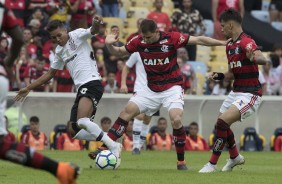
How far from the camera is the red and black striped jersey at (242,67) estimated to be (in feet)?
46.3

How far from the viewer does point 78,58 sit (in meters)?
15.2

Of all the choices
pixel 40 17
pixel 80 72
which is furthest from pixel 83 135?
pixel 40 17

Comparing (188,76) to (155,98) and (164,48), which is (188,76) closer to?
(155,98)

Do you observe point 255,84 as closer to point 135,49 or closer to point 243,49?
point 243,49

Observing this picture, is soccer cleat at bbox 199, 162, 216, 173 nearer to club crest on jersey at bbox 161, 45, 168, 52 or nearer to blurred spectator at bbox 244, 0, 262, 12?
club crest on jersey at bbox 161, 45, 168, 52

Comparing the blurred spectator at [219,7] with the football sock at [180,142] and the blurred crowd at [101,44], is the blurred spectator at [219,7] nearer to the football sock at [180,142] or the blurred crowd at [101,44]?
the blurred crowd at [101,44]

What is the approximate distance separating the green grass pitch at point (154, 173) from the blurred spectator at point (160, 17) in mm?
7832

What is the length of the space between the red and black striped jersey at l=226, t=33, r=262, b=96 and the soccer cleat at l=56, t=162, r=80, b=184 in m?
5.36

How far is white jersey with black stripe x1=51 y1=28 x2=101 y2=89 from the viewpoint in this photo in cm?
1511

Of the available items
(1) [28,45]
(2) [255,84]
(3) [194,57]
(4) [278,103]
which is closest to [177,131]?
(2) [255,84]

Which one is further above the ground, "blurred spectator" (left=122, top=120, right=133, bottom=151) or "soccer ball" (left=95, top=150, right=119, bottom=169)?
"soccer ball" (left=95, top=150, right=119, bottom=169)

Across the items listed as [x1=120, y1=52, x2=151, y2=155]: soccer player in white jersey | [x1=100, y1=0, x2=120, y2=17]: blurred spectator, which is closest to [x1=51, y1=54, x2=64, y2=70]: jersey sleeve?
[x1=120, y1=52, x2=151, y2=155]: soccer player in white jersey

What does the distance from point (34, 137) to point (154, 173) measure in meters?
7.90

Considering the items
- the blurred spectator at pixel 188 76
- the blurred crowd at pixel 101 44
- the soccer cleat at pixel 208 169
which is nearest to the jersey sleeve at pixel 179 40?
the soccer cleat at pixel 208 169
